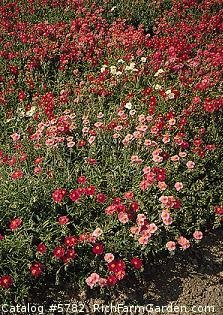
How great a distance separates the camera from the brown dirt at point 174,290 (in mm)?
4145

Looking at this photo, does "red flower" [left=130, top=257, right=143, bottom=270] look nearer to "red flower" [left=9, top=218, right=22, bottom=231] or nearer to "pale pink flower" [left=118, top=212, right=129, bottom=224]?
"pale pink flower" [left=118, top=212, right=129, bottom=224]

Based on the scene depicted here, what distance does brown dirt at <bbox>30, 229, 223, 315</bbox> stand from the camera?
414 cm

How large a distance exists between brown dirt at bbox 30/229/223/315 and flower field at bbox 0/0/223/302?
118 millimetres

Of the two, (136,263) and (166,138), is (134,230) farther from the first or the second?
(166,138)

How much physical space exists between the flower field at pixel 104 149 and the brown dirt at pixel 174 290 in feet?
0.39

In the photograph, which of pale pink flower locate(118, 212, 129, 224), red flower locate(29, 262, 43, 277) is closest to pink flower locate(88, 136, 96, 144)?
pale pink flower locate(118, 212, 129, 224)

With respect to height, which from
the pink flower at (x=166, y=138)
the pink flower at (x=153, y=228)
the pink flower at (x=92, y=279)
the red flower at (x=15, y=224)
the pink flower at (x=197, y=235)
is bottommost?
the pink flower at (x=197, y=235)

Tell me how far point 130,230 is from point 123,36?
159 inches

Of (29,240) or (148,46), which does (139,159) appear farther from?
(148,46)

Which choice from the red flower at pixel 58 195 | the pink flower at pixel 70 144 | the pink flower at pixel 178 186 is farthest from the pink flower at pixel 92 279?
the pink flower at pixel 70 144

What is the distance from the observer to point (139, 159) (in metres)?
4.74

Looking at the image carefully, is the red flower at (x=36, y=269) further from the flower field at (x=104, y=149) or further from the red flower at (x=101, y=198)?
the red flower at (x=101, y=198)

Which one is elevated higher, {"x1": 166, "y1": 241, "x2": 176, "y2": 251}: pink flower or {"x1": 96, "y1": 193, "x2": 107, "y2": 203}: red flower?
{"x1": 96, "y1": 193, "x2": 107, "y2": 203}: red flower

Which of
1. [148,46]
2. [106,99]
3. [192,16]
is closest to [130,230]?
[106,99]
